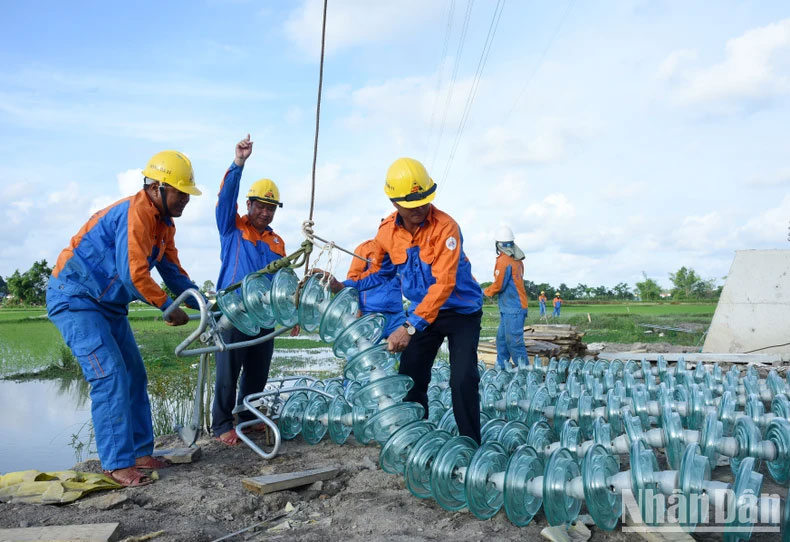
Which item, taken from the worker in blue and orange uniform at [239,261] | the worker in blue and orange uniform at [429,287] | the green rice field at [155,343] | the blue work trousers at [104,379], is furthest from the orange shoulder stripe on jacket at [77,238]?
the green rice field at [155,343]

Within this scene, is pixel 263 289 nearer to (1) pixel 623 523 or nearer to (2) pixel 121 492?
(2) pixel 121 492

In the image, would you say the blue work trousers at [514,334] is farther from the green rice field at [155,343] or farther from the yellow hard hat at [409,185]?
the yellow hard hat at [409,185]

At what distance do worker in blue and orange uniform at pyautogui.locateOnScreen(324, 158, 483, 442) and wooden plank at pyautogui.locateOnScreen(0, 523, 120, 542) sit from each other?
175 centimetres

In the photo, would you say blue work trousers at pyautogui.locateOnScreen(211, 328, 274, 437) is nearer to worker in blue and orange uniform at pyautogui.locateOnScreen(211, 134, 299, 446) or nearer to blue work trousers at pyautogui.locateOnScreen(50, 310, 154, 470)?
worker in blue and orange uniform at pyautogui.locateOnScreen(211, 134, 299, 446)

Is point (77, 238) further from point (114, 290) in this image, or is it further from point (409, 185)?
point (409, 185)

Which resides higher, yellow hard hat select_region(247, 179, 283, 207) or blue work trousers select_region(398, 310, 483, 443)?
yellow hard hat select_region(247, 179, 283, 207)


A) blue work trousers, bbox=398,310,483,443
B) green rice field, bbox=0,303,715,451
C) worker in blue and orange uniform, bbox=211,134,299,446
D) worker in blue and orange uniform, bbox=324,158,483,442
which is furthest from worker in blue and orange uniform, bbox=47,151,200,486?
blue work trousers, bbox=398,310,483,443

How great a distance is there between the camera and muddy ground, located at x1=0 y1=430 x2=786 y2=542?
3074 mm

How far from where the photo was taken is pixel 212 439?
5184 millimetres

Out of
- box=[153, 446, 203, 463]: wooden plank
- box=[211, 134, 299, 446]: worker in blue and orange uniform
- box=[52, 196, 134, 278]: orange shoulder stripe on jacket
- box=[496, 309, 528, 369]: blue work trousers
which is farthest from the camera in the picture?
box=[496, 309, 528, 369]: blue work trousers

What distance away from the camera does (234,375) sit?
5.02 m

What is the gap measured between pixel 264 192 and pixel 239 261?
648 millimetres

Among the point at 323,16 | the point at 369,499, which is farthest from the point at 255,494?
the point at 323,16

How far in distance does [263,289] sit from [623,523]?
2.57 m
